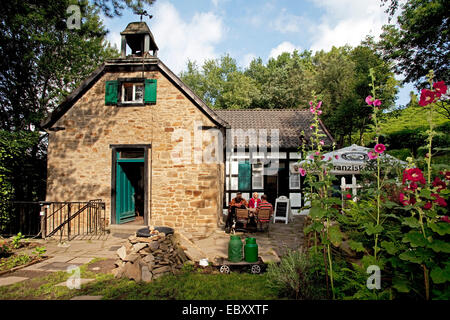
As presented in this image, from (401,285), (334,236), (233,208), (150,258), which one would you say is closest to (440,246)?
(401,285)

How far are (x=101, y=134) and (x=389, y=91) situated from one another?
18.5m

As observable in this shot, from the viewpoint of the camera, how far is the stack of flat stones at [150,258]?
4.52 m

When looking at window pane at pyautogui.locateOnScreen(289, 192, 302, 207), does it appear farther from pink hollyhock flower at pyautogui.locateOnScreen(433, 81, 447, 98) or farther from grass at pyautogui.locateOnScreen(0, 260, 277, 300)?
pink hollyhock flower at pyautogui.locateOnScreen(433, 81, 447, 98)

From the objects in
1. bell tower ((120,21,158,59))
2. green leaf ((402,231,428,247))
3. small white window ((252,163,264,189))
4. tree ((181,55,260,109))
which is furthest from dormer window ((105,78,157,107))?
tree ((181,55,260,109))

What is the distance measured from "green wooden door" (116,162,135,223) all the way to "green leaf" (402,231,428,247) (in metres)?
8.27

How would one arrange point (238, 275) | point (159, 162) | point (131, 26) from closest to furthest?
point (238, 275), point (159, 162), point (131, 26)

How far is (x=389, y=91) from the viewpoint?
1716cm

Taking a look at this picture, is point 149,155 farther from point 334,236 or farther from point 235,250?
point 334,236

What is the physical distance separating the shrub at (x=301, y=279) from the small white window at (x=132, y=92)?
24.2ft

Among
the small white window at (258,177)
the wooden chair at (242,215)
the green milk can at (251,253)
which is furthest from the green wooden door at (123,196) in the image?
the green milk can at (251,253)

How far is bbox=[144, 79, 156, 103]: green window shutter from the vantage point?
8516mm

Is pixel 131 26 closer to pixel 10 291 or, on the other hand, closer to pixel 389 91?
pixel 10 291

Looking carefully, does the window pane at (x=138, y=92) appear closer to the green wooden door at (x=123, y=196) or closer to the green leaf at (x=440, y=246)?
the green wooden door at (x=123, y=196)
